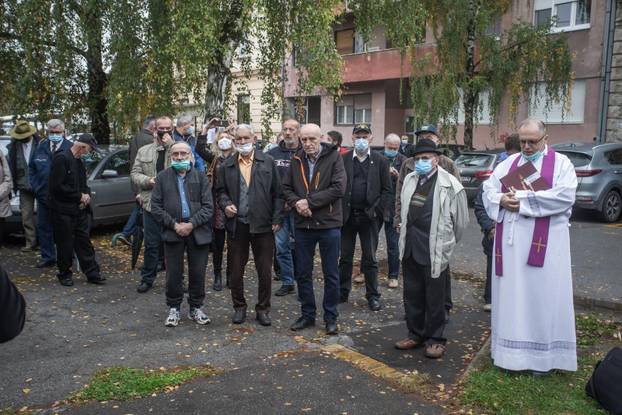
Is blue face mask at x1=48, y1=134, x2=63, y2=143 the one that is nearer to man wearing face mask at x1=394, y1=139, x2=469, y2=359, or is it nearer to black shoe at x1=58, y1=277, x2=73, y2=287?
black shoe at x1=58, y1=277, x2=73, y2=287

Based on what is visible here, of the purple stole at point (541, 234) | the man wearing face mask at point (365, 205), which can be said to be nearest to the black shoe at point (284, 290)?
the man wearing face mask at point (365, 205)

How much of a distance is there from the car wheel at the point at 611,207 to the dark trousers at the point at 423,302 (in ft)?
33.4

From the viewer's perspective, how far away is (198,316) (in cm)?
681

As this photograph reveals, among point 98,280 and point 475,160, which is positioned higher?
point 475,160

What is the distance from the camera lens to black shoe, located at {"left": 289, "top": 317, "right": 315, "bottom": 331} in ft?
21.5

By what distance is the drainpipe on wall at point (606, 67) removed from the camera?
21.5 m

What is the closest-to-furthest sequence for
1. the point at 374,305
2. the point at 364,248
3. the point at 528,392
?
1. the point at 528,392
2. the point at 374,305
3. the point at 364,248

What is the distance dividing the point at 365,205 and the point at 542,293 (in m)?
2.66

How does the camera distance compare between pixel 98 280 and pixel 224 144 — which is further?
pixel 98 280

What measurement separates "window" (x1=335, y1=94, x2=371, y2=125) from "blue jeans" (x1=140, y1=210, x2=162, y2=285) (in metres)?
25.6

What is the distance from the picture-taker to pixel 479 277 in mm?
9297

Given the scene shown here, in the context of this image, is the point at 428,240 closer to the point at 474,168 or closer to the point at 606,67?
the point at 474,168

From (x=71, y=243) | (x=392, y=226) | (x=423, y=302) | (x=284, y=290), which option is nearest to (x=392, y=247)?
(x=392, y=226)

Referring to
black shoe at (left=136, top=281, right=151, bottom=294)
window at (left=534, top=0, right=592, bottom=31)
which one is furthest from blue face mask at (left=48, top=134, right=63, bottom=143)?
window at (left=534, top=0, right=592, bottom=31)
